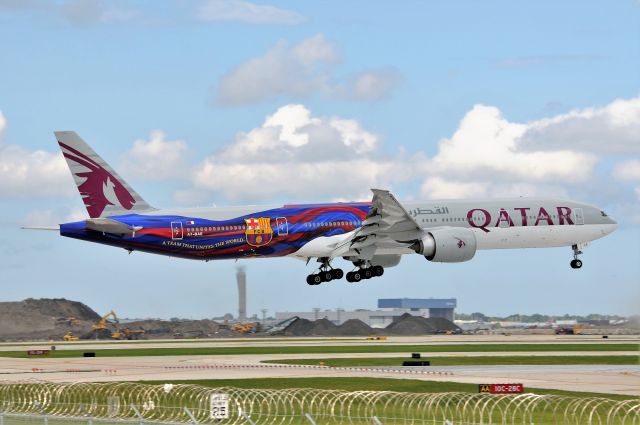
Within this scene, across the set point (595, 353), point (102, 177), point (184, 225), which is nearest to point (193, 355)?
point (184, 225)

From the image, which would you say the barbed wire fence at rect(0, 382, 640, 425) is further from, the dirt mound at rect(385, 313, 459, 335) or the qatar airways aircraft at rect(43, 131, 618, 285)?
the dirt mound at rect(385, 313, 459, 335)

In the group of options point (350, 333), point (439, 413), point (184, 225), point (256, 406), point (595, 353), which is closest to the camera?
point (439, 413)

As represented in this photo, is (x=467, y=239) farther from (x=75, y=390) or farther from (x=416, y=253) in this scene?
(x=75, y=390)

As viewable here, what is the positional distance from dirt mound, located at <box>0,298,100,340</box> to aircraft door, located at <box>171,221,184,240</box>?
2531 inches

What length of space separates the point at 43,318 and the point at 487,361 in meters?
102

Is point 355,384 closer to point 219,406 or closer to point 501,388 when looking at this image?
point 501,388

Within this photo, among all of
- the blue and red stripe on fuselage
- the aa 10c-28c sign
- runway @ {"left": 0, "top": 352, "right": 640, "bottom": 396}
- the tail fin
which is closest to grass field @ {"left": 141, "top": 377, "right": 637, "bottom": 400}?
runway @ {"left": 0, "top": 352, "right": 640, "bottom": 396}

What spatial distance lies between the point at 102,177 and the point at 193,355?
14194 millimetres

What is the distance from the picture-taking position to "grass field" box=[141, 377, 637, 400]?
4619 cm

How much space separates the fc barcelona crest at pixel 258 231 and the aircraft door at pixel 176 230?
458cm

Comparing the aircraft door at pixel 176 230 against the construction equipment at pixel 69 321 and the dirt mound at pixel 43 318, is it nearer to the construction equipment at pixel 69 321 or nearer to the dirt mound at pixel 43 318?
the dirt mound at pixel 43 318

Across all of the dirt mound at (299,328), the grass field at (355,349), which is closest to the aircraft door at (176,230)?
the grass field at (355,349)

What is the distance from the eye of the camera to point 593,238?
8800 cm

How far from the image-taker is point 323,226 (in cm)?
8156
